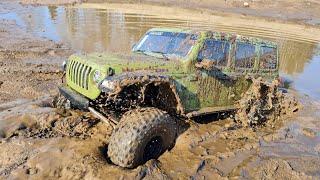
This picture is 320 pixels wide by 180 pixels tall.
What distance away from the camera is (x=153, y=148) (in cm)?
622

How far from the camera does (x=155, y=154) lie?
6254mm

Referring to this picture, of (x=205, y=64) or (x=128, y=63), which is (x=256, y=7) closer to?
(x=205, y=64)

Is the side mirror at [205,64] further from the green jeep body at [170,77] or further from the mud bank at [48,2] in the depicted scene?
the mud bank at [48,2]

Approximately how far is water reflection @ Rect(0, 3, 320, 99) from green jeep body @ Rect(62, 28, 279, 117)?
4.29 meters

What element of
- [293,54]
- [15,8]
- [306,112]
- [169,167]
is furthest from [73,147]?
[15,8]

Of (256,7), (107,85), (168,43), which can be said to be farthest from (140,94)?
(256,7)

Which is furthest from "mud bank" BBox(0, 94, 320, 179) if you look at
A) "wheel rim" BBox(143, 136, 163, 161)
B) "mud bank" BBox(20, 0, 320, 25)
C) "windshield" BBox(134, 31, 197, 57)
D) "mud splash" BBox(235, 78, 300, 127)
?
"mud bank" BBox(20, 0, 320, 25)

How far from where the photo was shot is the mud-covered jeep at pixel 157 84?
5801 millimetres

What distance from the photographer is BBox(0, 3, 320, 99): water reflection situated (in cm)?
1472

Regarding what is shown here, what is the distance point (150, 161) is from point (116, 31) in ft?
41.9

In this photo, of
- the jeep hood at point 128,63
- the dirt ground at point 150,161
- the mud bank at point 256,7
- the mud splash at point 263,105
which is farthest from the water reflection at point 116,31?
the jeep hood at point 128,63

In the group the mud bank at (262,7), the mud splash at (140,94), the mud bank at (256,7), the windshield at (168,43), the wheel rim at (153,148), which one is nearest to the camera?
the mud splash at (140,94)

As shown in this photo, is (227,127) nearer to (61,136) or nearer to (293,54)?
(61,136)

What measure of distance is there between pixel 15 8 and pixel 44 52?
39.6ft
